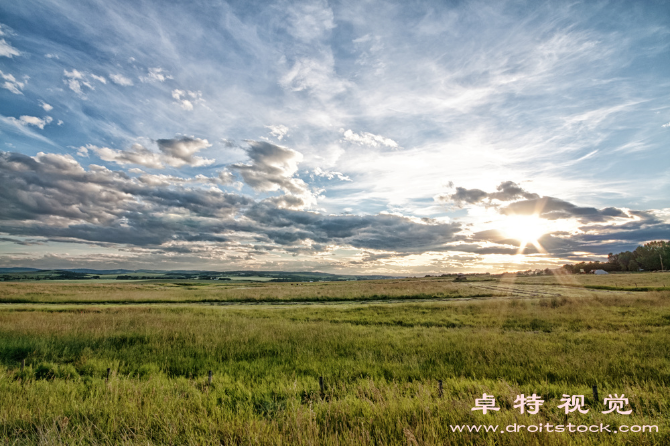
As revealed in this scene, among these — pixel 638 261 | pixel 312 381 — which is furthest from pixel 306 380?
pixel 638 261

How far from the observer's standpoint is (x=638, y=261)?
141m

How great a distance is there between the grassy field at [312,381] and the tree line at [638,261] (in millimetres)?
156154

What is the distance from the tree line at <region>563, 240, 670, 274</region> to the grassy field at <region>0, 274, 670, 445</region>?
512ft

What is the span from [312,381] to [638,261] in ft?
631

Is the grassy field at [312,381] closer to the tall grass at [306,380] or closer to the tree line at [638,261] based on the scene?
the tall grass at [306,380]

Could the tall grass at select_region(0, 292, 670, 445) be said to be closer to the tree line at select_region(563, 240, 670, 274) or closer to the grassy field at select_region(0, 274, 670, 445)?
the grassy field at select_region(0, 274, 670, 445)

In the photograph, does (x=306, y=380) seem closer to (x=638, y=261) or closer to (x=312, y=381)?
(x=312, y=381)

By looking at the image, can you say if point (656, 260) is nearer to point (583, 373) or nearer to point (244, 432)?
point (583, 373)

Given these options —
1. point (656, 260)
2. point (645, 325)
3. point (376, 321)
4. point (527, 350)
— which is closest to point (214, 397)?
point (527, 350)

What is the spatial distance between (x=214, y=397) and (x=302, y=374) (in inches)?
131

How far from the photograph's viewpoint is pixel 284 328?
749 inches

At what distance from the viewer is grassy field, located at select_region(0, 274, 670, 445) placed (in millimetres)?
5426

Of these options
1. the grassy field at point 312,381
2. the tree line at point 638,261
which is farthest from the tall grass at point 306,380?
the tree line at point 638,261

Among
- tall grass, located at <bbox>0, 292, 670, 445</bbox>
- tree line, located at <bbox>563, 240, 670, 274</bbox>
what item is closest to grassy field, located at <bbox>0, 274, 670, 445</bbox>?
tall grass, located at <bbox>0, 292, 670, 445</bbox>
